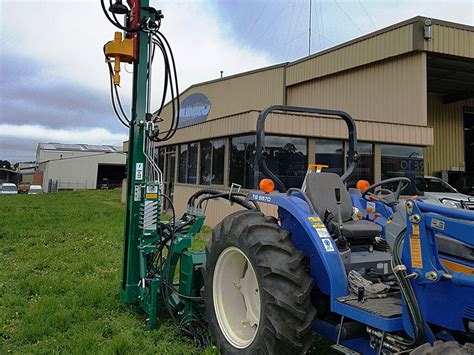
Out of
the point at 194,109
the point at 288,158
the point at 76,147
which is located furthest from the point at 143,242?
the point at 76,147

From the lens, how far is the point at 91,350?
333 cm

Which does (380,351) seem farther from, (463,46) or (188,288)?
(463,46)

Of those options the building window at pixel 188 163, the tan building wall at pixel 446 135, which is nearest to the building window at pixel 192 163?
the building window at pixel 188 163

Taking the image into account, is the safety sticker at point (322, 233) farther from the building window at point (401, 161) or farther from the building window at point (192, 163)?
the building window at point (192, 163)

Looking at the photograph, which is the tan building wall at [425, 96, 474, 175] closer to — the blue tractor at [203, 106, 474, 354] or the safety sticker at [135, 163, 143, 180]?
the blue tractor at [203, 106, 474, 354]

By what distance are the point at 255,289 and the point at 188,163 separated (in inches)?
407

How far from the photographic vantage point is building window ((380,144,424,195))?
34.0 ft

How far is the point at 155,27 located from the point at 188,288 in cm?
261

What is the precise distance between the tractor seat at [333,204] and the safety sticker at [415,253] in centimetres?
95

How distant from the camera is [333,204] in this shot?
3367 millimetres

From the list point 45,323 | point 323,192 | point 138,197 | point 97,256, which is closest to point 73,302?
point 45,323

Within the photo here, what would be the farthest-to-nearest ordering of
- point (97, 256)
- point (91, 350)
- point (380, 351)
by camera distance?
point (97, 256) < point (91, 350) < point (380, 351)

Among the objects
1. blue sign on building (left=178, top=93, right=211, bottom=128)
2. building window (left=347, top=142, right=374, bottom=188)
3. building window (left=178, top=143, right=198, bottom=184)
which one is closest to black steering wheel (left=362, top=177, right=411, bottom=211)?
building window (left=347, top=142, right=374, bottom=188)

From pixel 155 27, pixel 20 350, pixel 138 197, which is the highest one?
pixel 155 27
